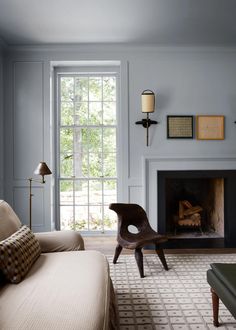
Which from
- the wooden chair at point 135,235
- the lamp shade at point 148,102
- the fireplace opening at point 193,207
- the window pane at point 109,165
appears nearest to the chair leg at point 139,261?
the wooden chair at point 135,235

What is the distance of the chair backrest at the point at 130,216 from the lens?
348cm

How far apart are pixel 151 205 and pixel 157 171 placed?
1.45 ft

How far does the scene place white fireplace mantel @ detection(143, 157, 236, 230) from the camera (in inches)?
163

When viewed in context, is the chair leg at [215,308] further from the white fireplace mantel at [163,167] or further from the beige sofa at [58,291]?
the white fireplace mantel at [163,167]

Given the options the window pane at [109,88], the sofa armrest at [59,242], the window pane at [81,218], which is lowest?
the window pane at [81,218]

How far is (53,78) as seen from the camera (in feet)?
14.6

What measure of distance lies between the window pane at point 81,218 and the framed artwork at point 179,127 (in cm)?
157

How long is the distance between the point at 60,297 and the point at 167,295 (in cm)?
125

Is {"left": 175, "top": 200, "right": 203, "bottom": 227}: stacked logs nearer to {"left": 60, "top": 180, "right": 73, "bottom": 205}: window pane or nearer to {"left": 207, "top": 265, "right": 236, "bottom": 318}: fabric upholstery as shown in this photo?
{"left": 60, "top": 180, "right": 73, "bottom": 205}: window pane

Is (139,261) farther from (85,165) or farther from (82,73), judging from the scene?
(82,73)

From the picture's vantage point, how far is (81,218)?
4.60 m

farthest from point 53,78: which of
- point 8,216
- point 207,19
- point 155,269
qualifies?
point 155,269

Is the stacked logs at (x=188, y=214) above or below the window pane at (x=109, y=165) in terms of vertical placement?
below

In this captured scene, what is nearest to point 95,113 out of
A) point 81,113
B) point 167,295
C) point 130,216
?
point 81,113
